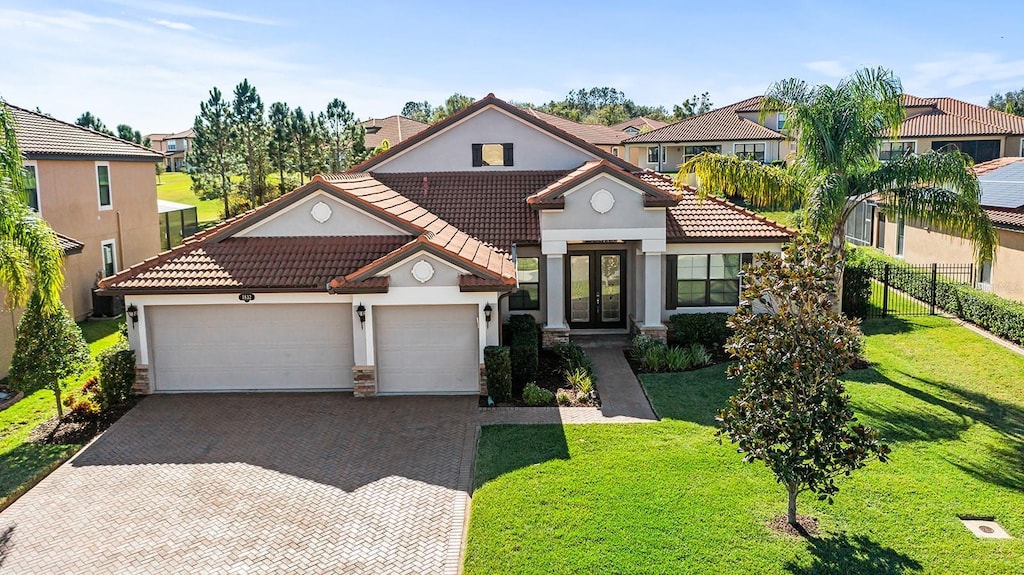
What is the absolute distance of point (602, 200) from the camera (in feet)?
64.6

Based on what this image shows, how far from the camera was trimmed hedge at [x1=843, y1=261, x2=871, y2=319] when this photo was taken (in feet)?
75.5

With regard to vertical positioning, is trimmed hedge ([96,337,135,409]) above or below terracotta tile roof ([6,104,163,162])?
below

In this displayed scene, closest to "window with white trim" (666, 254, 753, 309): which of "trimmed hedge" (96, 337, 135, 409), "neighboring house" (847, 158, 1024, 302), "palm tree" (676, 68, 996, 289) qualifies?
"palm tree" (676, 68, 996, 289)

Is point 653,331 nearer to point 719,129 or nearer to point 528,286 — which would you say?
point 528,286

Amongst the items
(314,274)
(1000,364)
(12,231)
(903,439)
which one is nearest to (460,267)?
(314,274)

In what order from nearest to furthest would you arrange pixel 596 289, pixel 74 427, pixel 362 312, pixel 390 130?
pixel 74 427, pixel 362 312, pixel 596 289, pixel 390 130

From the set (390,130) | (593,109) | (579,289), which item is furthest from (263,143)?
(593,109)

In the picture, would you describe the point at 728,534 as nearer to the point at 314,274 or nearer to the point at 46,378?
the point at 314,274

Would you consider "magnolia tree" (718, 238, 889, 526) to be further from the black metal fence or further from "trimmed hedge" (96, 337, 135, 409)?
the black metal fence

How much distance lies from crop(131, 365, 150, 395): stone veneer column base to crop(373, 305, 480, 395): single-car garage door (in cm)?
504

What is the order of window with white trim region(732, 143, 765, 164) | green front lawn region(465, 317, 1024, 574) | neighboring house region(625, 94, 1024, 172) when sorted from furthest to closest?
window with white trim region(732, 143, 765, 164) → neighboring house region(625, 94, 1024, 172) → green front lawn region(465, 317, 1024, 574)

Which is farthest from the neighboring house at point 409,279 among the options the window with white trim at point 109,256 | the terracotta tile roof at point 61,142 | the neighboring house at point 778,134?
the neighboring house at point 778,134

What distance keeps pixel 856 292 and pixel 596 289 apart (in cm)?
796

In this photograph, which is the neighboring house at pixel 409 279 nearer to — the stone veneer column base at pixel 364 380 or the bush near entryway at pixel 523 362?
the stone veneer column base at pixel 364 380
